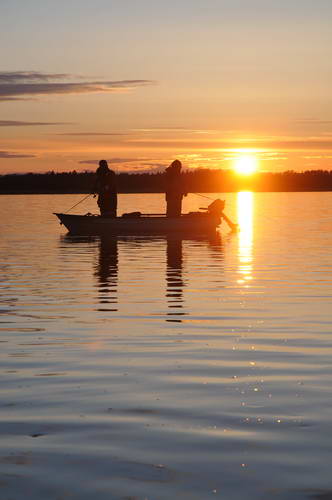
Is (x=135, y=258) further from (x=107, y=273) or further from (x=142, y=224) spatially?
(x=142, y=224)

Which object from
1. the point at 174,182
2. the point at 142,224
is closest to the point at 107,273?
the point at 174,182

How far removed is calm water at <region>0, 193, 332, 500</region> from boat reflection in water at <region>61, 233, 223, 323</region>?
0.39ft

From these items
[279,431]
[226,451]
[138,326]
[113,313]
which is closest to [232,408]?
[279,431]

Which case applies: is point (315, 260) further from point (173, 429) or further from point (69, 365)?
point (173, 429)

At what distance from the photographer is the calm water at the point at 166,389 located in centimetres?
556

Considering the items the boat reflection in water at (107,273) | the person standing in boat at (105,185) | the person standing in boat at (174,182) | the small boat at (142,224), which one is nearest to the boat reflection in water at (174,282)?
the boat reflection in water at (107,273)

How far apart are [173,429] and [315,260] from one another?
17.9 metres

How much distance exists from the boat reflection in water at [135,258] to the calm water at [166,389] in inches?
4.7

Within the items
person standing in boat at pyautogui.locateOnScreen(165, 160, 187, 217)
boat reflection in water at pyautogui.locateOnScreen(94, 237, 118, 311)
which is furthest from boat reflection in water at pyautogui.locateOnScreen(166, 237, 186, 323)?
person standing in boat at pyautogui.locateOnScreen(165, 160, 187, 217)

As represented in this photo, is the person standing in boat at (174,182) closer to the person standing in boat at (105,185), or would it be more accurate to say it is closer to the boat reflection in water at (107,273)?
the person standing in boat at (105,185)

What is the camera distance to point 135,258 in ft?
83.9

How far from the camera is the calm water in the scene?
556 cm

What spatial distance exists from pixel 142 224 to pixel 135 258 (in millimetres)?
10174

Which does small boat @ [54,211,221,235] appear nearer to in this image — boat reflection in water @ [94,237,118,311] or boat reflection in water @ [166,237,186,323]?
boat reflection in water @ [94,237,118,311]
